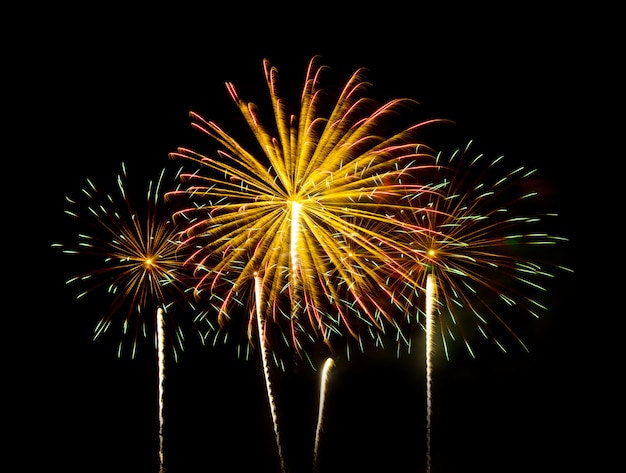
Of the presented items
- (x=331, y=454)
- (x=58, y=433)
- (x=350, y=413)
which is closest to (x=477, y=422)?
(x=350, y=413)

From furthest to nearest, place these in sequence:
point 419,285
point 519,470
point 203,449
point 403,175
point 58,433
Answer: point 58,433 < point 203,449 < point 519,470 < point 419,285 < point 403,175

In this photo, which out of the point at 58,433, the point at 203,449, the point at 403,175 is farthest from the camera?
the point at 58,433

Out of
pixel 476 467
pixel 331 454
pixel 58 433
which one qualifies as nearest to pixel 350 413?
pixel 331 454

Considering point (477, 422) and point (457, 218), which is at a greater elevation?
point (457, 218)

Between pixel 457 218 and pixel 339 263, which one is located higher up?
pixel 457 218

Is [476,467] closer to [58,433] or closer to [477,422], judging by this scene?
[477,422]

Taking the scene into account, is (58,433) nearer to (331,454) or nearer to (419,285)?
(331,454)

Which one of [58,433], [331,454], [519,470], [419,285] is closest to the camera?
[419,285]

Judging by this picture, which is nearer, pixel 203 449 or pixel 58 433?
pixel 203 449

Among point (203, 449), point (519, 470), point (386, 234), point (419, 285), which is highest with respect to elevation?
point (386, 234)
